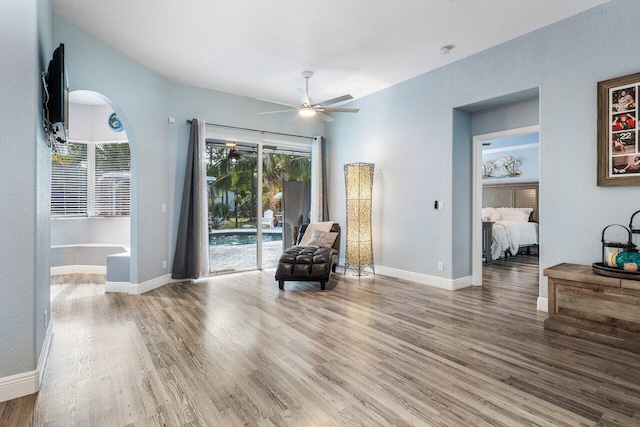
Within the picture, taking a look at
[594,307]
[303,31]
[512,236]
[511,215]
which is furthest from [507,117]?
[511,215]

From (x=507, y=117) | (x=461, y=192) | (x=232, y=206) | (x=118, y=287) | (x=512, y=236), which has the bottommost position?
(x=118, y=287)

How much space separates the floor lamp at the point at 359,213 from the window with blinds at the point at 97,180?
406cm

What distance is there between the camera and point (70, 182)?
6.02 m

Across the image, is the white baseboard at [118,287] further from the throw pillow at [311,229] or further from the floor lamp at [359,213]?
the floor lamp at [359,213]

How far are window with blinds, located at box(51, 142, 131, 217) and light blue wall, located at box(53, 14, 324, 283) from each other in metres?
1.46

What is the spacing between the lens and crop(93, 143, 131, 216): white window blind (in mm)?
6129

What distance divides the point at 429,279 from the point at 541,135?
2.45 meters

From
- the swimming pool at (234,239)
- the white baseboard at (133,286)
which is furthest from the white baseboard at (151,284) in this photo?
A: the swimming pool at (234,239)

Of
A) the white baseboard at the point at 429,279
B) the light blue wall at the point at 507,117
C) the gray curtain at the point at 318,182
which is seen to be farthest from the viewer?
the gray curtain at the point at 318,182

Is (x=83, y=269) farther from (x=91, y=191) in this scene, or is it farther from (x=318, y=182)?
(x=318, y=182)

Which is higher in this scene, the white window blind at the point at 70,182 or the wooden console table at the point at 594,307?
the white window blind at the point at 70,182

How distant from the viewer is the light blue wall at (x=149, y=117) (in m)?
3.86

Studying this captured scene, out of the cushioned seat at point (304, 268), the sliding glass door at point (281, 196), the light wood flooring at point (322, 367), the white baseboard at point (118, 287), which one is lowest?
the light wood flooring at point (322, 367)

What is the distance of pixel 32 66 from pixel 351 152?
492 cm
